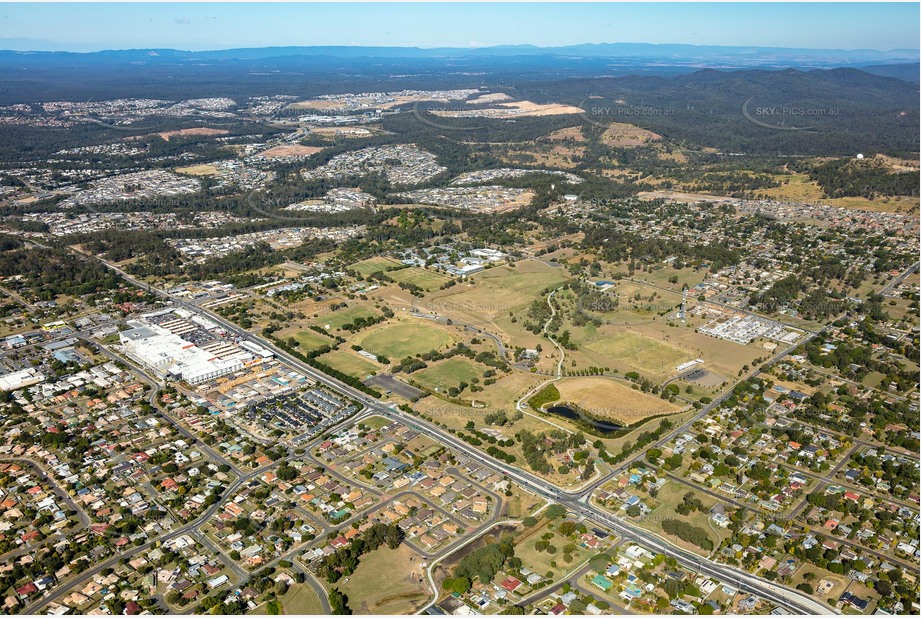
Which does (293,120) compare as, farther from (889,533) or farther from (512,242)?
(889,533)

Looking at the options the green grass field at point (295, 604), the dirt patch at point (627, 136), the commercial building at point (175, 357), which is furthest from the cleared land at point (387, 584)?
the dirt patch at point (627, 136)

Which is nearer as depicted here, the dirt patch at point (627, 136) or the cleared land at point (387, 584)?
the cleared land at point (387, 584)

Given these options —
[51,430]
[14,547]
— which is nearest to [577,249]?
[51,430]

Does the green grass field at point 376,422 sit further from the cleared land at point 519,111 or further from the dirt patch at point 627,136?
the cleared land at point 519,111

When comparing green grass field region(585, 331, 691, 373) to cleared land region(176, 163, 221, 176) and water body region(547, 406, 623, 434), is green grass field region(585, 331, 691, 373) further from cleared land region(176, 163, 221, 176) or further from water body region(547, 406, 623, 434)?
cleared land region(176, 163, 221, 176)

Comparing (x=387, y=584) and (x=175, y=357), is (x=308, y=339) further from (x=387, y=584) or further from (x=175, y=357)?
(x=387, y=584)
